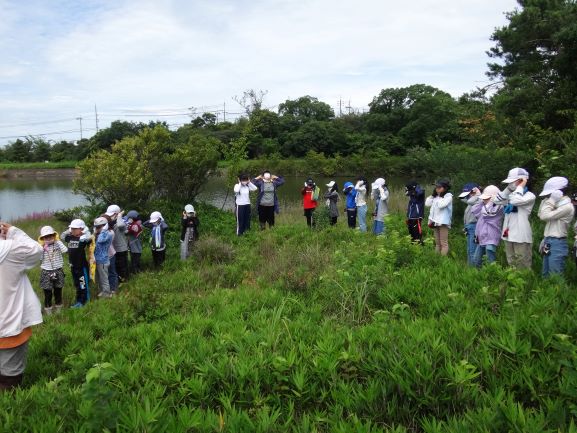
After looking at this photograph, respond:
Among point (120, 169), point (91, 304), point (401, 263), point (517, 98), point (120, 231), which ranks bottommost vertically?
point (91, 304)

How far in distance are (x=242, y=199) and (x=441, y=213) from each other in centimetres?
506

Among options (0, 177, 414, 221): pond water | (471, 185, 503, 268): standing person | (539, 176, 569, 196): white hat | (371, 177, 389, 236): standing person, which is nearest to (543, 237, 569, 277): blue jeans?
(539, 176, 569, 196): white hat

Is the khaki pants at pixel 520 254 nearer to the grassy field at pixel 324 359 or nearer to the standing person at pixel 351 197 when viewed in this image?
the grassy field at pixel 324 359

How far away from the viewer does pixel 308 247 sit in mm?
8289

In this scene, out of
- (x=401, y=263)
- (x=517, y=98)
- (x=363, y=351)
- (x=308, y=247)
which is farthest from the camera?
(x=517, y=98)

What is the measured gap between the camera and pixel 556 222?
530 cm

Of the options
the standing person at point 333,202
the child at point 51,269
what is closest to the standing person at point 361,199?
the standing person at point 333,202

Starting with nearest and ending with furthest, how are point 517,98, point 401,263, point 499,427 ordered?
point 499,427
point 401,263
point 517,98

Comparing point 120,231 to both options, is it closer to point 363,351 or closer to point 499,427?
point 363,351

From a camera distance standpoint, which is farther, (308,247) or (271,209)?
(271,209)

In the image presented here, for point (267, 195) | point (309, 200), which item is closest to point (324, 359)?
point (267, 195)

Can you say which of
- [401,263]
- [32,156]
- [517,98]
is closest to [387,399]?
[401,263]

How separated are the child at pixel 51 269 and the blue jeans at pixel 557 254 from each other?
689 cm

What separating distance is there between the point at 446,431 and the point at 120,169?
35.6ft
